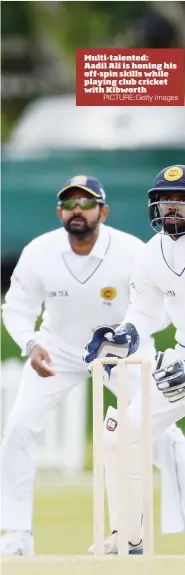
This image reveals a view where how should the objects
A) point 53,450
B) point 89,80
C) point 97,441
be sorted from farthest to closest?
point 53,450 → point 89,80 → point 97,441

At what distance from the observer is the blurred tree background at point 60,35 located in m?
4.18

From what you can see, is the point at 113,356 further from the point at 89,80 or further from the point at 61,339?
the point at 89,80

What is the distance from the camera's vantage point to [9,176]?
4555 mm

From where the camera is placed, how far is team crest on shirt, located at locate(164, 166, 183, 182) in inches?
145

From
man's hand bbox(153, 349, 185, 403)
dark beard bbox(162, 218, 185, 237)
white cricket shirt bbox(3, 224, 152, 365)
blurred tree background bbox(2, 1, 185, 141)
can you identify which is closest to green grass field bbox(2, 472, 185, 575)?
man's hand bbox(153, 349, 185, 403)

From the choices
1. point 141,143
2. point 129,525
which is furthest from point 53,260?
point 129,525

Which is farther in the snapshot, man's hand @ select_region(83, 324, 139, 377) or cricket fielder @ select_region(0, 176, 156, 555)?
cricket fielder @ select_region(0, 176, 156, 555)

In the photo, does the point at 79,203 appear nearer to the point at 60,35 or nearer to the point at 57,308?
the point at 57,308

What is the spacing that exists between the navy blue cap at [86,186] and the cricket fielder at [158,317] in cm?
36

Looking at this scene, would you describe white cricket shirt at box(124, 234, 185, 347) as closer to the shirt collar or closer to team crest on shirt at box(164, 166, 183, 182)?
team crest on shirt at box(164, 166, 183, 182)

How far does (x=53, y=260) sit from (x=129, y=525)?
97 cm

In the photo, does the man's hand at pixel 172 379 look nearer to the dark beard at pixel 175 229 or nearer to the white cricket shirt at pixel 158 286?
the white cricket shirt at pixel 158 286

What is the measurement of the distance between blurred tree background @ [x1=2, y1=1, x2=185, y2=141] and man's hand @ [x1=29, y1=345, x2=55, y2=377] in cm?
85

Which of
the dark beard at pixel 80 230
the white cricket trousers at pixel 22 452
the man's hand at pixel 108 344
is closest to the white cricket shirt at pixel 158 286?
the man's hand at pixel 108 344
